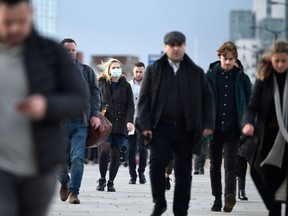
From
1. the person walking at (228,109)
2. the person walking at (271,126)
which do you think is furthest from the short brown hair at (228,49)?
the person walking at (271,126)

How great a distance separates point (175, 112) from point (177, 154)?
443 millimetres

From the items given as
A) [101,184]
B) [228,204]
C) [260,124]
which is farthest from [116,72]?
[260,124]

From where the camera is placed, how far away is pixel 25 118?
18.0 feet

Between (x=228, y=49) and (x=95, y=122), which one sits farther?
(x=95, y=122)

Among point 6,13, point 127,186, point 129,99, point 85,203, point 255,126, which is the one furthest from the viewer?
point 127,186

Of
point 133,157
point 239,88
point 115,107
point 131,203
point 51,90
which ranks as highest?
point 51,90

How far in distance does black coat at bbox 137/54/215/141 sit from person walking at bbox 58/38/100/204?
2314 millimetres

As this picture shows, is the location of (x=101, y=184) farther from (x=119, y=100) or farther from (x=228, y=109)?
(x=228, y=109)

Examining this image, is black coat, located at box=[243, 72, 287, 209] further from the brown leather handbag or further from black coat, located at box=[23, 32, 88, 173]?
the brown leather handbag

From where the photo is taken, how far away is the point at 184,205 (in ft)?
33.4

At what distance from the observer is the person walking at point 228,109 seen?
40.4 feet

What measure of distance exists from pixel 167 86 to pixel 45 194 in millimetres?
4586

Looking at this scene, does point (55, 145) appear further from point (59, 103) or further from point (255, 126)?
point (255, 126)

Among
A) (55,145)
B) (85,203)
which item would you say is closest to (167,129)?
(85,203)
